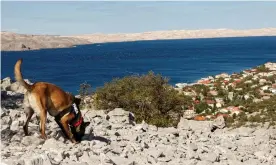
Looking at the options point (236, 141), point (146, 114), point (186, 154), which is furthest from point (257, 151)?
point (146, 114)

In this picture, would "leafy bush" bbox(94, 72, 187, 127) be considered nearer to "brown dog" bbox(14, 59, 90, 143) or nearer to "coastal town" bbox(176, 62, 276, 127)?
"coastal town" bbox(176, 62, 276, 127)

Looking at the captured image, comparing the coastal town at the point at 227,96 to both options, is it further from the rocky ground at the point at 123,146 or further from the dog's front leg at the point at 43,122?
the dog's front leg at the point at 43,122

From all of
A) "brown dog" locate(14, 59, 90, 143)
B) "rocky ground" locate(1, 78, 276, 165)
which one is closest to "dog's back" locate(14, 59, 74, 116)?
"brown dog" locate(14, 59, 90, 143)

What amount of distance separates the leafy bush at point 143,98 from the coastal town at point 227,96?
614cm

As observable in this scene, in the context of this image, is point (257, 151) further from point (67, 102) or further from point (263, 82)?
point (263, 82)

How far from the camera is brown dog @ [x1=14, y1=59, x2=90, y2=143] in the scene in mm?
9945

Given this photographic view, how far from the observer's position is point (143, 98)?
25359mm

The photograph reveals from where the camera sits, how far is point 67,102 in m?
10.5

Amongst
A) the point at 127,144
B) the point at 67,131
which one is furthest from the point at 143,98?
the point at 67,131

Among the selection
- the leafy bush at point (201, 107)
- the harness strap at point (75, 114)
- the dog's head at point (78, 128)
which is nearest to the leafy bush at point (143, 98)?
the leafy bush at point (201, 107)

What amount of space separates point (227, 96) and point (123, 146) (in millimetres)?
36461

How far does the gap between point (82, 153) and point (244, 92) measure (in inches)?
1610

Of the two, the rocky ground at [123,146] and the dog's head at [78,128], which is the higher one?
the dog's head at [78,128]

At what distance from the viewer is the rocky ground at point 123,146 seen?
9742 mm
